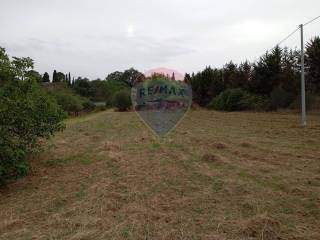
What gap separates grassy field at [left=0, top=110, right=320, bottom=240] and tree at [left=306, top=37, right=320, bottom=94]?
45.5 feet

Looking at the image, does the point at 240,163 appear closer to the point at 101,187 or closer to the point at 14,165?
the point at 101,187

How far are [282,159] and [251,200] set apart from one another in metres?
2.85

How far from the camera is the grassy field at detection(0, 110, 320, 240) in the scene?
11.2 feet

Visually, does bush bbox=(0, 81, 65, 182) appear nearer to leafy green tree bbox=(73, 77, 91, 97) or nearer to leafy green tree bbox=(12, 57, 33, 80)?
leafy green tree bbox=(12, 57, 33, 80)

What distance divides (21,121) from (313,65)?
1918 centimetres

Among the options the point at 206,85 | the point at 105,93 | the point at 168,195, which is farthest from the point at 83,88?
the point at 168,195

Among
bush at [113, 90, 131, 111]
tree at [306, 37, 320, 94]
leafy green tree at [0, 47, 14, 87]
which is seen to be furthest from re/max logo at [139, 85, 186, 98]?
bush at [113, 90, 131, 111]

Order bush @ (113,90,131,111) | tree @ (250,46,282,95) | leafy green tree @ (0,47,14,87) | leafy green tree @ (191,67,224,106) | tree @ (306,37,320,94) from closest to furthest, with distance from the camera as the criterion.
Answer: leafy green tree @ (0,47,14,87), tree @ (306,37,320,94), tree @ (250,46,282,95), bush @ (113,90,131,111), leafy green tree @ (191,67,224,106)

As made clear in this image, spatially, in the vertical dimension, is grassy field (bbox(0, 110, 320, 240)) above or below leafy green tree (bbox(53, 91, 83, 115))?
below

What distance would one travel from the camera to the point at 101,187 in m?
4.94

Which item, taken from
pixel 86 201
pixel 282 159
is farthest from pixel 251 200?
pixel 282 159

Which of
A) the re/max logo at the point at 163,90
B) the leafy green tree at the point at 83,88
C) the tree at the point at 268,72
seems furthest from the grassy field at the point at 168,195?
the leafy green tree at the point at 83,88

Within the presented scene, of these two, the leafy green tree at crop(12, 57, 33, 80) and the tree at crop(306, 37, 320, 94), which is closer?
the leafy green tree at crop(12, 57, 33, 80)

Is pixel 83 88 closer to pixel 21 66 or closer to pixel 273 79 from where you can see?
pixel 273 79
